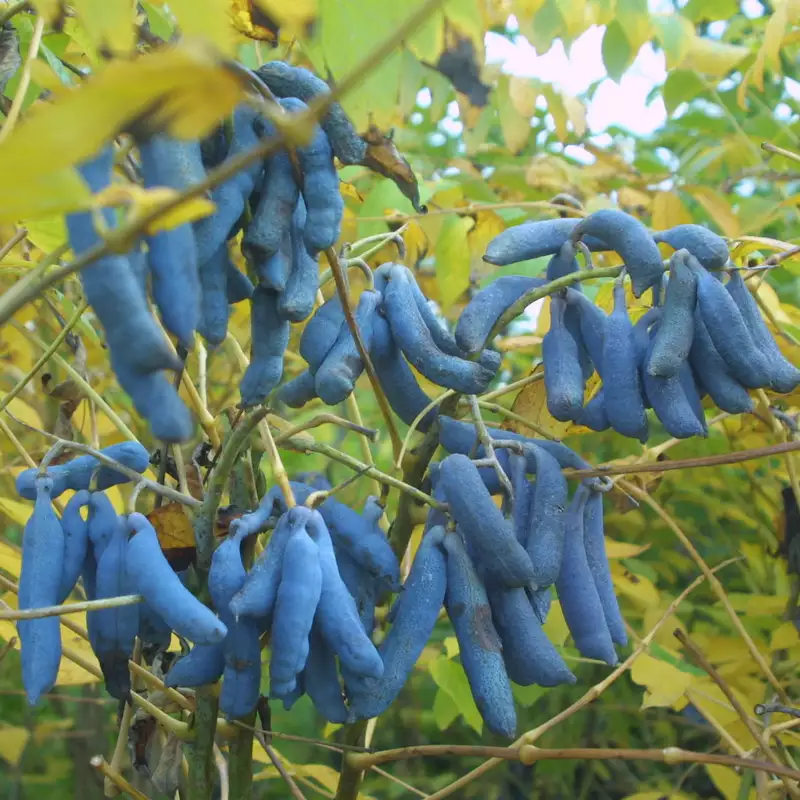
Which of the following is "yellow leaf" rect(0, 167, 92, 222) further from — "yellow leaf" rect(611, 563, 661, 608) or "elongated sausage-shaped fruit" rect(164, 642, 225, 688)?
"yellow leaf" rect(611, 563, 661, 608)

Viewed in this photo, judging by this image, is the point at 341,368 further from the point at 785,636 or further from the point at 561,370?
the point at 785,636

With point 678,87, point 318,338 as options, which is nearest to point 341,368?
point 318,338

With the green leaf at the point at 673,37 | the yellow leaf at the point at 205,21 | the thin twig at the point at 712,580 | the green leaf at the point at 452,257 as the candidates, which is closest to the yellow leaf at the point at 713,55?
the green leaf at the point at 673,37

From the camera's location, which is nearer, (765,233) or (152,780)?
(152,780)

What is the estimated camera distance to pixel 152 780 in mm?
1079

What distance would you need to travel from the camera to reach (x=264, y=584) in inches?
30.5

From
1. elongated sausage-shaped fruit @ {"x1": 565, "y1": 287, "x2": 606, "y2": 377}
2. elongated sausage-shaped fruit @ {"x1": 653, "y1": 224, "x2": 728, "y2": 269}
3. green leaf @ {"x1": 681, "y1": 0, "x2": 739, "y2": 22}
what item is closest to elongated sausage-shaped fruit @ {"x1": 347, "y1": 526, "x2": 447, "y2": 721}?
elongated sausage-shaped fruit @ {"x1": 565, "y1": 287, "x2": 606, "y2": 377}

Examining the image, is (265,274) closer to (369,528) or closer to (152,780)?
(369,528)

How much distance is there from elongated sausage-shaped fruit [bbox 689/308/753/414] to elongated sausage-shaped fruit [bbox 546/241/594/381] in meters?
0.11

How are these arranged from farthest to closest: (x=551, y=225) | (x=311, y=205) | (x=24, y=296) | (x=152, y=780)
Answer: (x=152, y=780) → (x=551, y=225) → (x=311, y=205) → (x=24, y=296)

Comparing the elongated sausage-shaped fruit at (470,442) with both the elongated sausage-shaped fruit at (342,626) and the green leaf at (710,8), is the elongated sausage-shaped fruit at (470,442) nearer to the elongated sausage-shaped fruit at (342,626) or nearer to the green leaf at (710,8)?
the elongated sausage-shaped fruit at (342,626)

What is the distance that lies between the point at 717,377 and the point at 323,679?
0.42 metres

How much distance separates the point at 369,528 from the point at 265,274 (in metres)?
0.27

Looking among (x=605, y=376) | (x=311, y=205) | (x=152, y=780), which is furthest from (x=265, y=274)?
A: (x=152, y=780)
